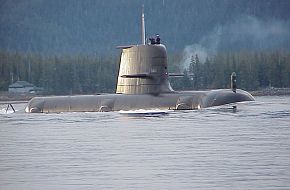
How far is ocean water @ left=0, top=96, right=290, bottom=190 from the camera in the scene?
1822 centimetres

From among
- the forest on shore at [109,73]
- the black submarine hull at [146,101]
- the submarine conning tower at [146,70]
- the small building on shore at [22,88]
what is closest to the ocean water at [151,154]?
the black submarine hull at [146,101]

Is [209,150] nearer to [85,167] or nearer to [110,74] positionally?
[85,167]

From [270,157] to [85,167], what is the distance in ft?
17.0

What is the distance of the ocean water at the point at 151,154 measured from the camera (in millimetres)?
18219

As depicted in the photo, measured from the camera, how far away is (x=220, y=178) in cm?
1823

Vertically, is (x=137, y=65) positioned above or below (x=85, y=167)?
above

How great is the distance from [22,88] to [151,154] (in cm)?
12908

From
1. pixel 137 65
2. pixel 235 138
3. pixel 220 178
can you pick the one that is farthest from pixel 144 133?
pixel 137 65

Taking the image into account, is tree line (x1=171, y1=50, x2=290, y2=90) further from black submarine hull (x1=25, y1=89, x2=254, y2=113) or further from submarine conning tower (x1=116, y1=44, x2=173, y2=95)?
submarine conning tower (x1=116, y1=44, x2=173, y2=95)

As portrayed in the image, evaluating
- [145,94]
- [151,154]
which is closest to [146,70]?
[145,94]

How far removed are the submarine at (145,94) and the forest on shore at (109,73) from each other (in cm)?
8665

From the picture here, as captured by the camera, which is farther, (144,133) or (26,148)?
(144,133)

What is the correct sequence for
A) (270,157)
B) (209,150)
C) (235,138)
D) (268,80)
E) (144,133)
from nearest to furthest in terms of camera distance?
(270,157)
(209,150)
(235,138)
(144,133)
(268,80)

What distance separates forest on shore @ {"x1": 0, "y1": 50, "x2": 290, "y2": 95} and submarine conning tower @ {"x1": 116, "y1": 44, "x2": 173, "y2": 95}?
8719 cm
